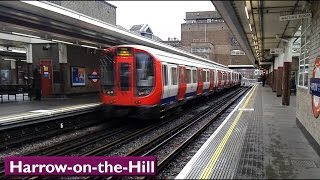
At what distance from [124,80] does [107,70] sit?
787mm

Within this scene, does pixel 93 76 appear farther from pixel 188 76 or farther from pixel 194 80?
pixel 188 76

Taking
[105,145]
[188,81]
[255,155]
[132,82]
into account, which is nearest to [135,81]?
[132,82]

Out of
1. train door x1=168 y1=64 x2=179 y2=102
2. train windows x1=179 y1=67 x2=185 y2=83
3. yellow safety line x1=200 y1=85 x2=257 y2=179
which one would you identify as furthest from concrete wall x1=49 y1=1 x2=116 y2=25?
yellow safety line x1=200 y1=85 x2=257 y2=179

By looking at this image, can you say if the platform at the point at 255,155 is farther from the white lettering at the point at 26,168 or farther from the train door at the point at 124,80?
the train door at the point at 124,80

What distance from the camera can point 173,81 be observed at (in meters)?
13.1

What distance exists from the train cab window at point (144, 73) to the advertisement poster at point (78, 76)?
885 centimetres

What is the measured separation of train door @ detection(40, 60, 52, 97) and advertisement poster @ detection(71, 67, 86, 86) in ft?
4.19

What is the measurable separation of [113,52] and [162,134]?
3251 mm

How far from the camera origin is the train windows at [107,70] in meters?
11.8

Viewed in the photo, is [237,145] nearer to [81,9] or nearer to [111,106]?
[111,106]

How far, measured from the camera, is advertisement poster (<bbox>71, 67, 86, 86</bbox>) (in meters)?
19.4

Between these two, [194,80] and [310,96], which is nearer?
[310,96]

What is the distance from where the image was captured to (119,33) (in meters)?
14.5

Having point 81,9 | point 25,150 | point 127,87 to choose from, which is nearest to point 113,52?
point 127,87
